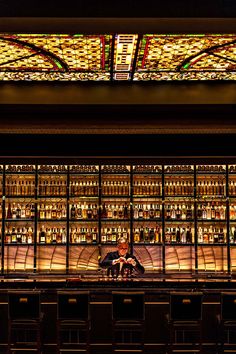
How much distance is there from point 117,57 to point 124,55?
0.11m

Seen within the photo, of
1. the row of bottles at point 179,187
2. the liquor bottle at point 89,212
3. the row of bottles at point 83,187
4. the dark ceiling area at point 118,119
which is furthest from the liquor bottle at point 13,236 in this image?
the row of bottles at point 179,187

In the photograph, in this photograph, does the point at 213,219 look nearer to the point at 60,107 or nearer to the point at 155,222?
the point at 155,222

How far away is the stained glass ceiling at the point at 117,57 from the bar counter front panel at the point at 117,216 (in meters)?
2.69

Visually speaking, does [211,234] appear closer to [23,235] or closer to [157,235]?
[157,235]

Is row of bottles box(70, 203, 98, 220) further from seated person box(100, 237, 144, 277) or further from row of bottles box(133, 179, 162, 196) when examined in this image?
seated person box(100, 237, 144, 277)

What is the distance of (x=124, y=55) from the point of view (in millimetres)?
6266

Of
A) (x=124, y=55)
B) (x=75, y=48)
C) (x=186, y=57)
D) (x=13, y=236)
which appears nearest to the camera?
(x=75, y=48)

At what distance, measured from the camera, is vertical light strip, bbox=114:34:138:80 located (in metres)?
5.67

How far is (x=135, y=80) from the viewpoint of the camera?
7340 mm

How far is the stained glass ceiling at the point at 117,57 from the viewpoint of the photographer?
5.70 metres
